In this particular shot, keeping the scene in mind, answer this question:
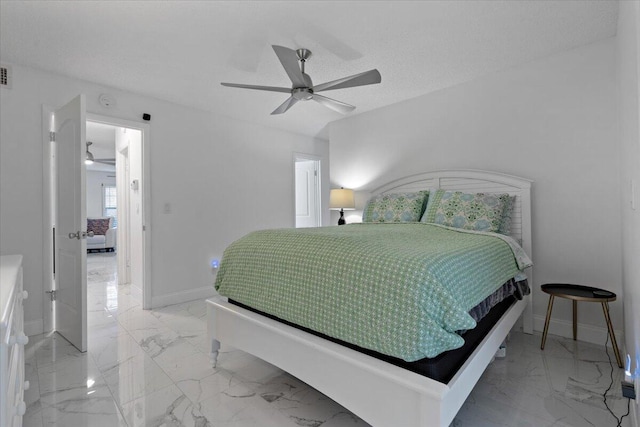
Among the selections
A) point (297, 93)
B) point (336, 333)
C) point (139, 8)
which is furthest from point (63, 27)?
point (336, 333)

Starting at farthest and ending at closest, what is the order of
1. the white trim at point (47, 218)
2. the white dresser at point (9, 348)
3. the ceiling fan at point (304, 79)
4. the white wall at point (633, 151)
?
the white trim at point (47, 218) < the ceiling fan at point (304, 79) < the white wall at point (633, 151) < the white dresser at point (9, 348)

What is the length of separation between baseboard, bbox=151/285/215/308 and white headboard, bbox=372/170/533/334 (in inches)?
107

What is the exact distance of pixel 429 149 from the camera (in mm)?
3516

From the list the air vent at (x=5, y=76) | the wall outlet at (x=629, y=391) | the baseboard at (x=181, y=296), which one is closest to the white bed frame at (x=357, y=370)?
the wall outlet at (x=629, y=391)

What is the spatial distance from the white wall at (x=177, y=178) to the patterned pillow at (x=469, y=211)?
2453mm

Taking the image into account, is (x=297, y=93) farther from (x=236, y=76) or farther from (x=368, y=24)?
(x=236, y=76)

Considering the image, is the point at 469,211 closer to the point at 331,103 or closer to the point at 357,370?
the point at 331,103

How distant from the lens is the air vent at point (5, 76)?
2615 millimetres

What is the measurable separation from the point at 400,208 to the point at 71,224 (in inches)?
111

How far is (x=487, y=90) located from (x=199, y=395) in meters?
3.42

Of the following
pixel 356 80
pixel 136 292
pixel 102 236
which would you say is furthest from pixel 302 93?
pixel 102 236

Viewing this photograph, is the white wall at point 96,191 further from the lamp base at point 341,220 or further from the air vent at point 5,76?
the lamp base at point 341,220

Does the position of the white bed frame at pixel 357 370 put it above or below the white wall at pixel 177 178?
below

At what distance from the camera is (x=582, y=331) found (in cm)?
249
